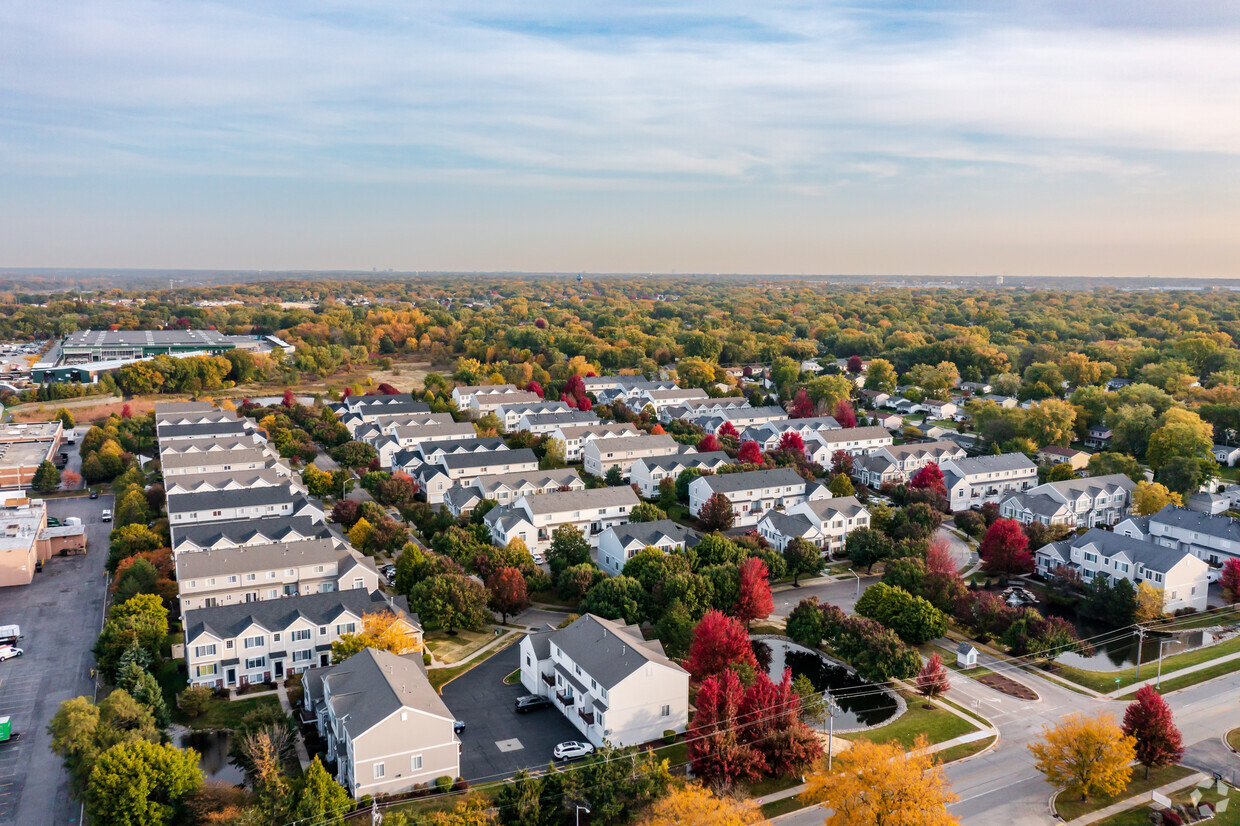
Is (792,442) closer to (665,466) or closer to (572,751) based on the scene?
(665,466)

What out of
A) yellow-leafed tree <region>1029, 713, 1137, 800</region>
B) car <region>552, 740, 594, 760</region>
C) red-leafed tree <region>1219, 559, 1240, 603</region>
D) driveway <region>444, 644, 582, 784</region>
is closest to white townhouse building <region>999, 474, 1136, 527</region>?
red-leafed tree <region>1219, 559, 1240, 603</region>

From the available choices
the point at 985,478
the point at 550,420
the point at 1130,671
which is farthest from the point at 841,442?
the point at 1130,671

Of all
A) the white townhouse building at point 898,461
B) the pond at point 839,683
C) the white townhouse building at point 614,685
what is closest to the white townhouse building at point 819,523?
the pond at point 839,683

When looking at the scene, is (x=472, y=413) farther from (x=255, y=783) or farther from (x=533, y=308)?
(x=533, y=308)

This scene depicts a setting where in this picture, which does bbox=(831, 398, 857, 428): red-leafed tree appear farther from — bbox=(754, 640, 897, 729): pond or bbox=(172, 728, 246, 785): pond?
bbox=(172, 728, 246, 785): pond

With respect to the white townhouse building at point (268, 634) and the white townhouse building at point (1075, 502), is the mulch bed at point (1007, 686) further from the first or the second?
the white townhouse building at point (268, 634)
